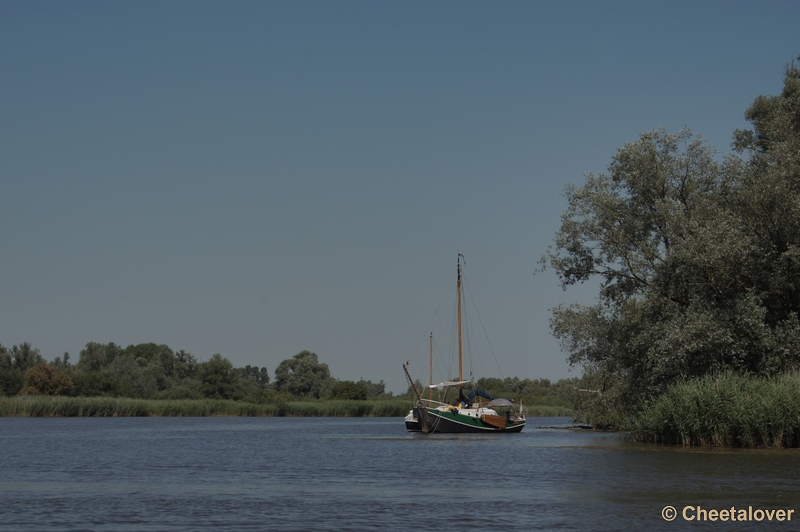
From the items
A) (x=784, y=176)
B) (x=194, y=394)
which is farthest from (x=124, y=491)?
(x=194, y=394)

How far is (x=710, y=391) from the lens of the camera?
3538 centimetres

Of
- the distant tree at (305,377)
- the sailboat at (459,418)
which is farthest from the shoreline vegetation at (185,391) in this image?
the sailboat at (459,418)

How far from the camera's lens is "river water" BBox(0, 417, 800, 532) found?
61.5ft

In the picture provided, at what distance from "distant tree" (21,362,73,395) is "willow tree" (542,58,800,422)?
86444 millimetres

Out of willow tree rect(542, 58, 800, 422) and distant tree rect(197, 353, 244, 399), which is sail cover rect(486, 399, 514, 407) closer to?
willow tree rect(542, 58, 800, 422)

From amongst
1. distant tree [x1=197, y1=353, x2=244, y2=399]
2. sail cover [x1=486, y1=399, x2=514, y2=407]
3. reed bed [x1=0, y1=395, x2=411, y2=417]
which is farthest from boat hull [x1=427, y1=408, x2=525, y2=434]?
distant tree [x1=197, y1=353, x2=244, y2=399]

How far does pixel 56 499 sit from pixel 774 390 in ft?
87.4

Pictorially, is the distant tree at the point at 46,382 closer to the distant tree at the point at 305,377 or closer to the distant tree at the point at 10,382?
the distant tree at the point at 10,382

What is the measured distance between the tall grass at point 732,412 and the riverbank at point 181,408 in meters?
74.9

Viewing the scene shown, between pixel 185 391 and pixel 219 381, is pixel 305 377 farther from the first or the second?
pixel 185 391

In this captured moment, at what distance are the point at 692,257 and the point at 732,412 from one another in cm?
710

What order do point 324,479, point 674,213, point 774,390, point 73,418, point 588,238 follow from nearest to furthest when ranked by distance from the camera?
point 324,479 < point 774,390 < point 674,213 < point 588,238 < point 73,418

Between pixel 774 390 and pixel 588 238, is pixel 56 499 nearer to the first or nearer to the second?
pixel 774 390

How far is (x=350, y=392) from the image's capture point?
5285 inches
